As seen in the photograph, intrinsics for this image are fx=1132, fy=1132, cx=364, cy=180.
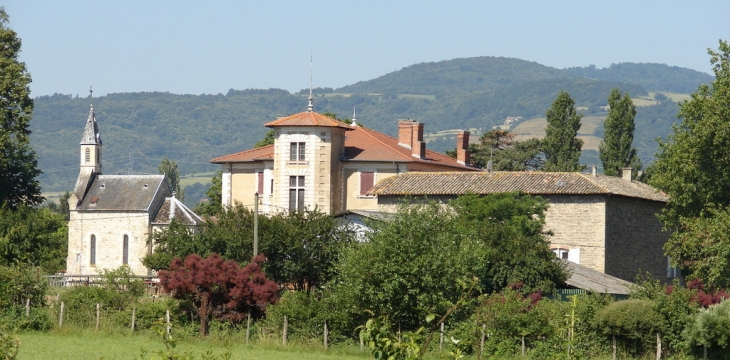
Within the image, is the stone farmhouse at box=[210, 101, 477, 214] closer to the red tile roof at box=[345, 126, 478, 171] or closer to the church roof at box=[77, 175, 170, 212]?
the red tile roof at box=[345, 126, 478, 171]

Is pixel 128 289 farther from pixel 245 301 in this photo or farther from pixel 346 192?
pixel 346 192

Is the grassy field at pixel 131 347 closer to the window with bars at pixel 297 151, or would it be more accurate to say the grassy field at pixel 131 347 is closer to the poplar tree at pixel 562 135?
the window with bars at pixel 297 151

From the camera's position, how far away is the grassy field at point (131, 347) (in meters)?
25.0

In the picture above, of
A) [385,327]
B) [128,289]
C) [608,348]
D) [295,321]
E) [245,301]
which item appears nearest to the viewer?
[385,327]

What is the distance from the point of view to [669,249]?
40188mm

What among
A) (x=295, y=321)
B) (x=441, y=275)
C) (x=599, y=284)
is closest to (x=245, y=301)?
(x=295, y=321)

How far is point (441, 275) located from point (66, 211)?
92.6 meters

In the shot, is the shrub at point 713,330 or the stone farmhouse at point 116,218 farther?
the stone farmhouse at point 116,218

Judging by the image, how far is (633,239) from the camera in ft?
158

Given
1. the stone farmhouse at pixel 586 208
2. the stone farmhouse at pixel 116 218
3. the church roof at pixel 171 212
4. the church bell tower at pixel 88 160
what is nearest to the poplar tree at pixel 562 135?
the stone farmhouse at pixel 586 208

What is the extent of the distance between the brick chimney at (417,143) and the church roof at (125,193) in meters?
15.7

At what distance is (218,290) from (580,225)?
20.1 metres

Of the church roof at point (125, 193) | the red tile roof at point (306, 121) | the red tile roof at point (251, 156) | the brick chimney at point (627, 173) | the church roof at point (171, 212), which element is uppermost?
the red tile roof at point (306, 121)

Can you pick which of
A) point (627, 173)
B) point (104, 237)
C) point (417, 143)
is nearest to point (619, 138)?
point (627, 173)
